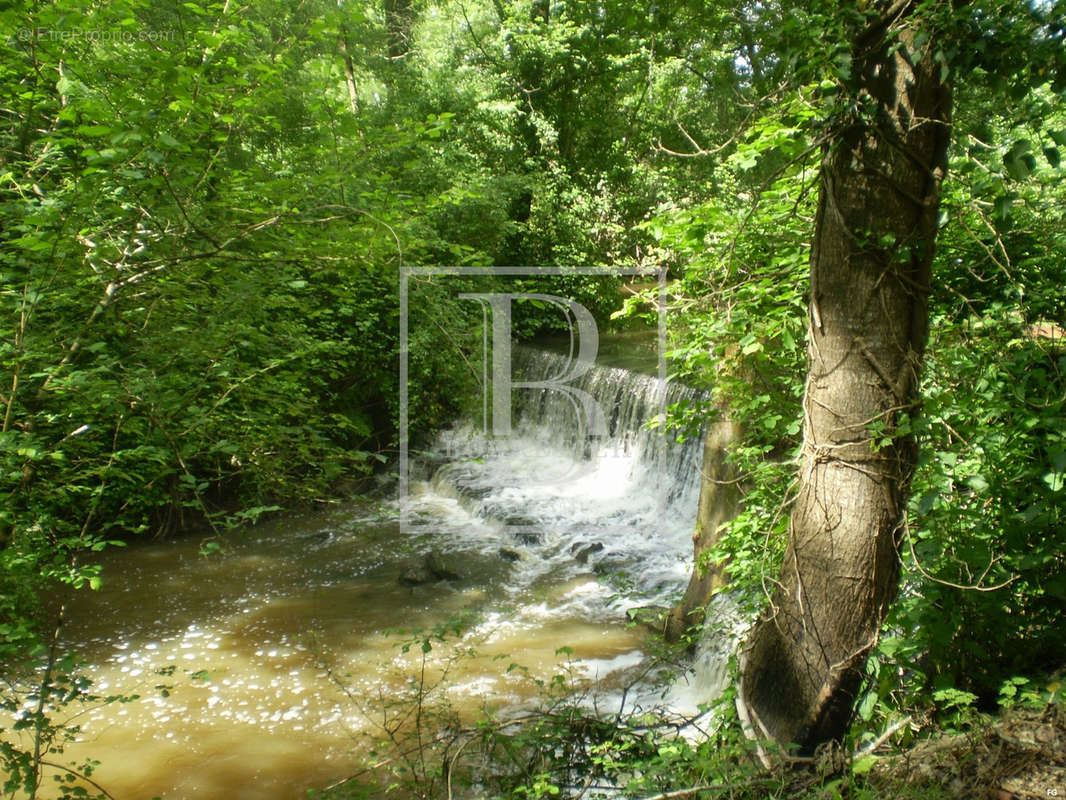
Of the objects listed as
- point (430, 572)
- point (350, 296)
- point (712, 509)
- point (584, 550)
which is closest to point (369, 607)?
point (430, 572)

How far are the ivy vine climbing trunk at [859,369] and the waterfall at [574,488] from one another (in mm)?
3903

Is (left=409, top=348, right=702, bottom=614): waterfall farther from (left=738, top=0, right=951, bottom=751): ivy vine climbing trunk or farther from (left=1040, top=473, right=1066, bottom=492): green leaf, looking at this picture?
(left=1040, top=473, right=1066, bottom=492): green leaf

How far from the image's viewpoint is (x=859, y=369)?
7.46 feet

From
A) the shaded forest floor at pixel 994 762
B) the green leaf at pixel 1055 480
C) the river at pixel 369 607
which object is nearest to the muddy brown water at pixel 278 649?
the river at pixel 369 607

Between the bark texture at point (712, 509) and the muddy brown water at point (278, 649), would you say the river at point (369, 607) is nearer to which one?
the muddy brown water at point (278, 649)

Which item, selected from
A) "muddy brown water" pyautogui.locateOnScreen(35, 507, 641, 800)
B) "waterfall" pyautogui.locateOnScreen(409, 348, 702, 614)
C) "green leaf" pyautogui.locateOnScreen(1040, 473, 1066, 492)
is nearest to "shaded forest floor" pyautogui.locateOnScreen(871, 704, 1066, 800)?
"green leaf" pyautogui.locateOnScreen(1040, 473, 1066, 492)

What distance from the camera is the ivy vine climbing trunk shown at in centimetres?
214

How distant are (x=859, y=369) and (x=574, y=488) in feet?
24.8

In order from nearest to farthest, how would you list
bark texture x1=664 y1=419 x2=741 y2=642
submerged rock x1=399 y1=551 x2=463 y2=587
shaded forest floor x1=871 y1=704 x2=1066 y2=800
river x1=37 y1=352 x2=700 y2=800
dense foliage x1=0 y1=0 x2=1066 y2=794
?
shaded forest floor x1=871 y1=704 x2=1066 y2=800 < dense foliage x1=0 y1=0 x2=1066 y2=794 < river x1=37 y1=352 x2=700 y2=800 < bark texture x1=664 y1=419 x2=741 y2=642 < submerged rock x1=399 y1=551 x2=463 y2=587

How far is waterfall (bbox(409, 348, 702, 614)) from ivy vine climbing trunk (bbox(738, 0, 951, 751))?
3903 mm

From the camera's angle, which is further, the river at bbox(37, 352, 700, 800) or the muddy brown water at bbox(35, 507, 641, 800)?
the river at bbox(37, 352, 700, 800)

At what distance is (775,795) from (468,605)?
Answer: 4774 mm

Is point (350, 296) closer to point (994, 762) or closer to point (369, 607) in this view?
point (369, 607)

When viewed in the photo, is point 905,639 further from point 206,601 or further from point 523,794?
point 206,601
